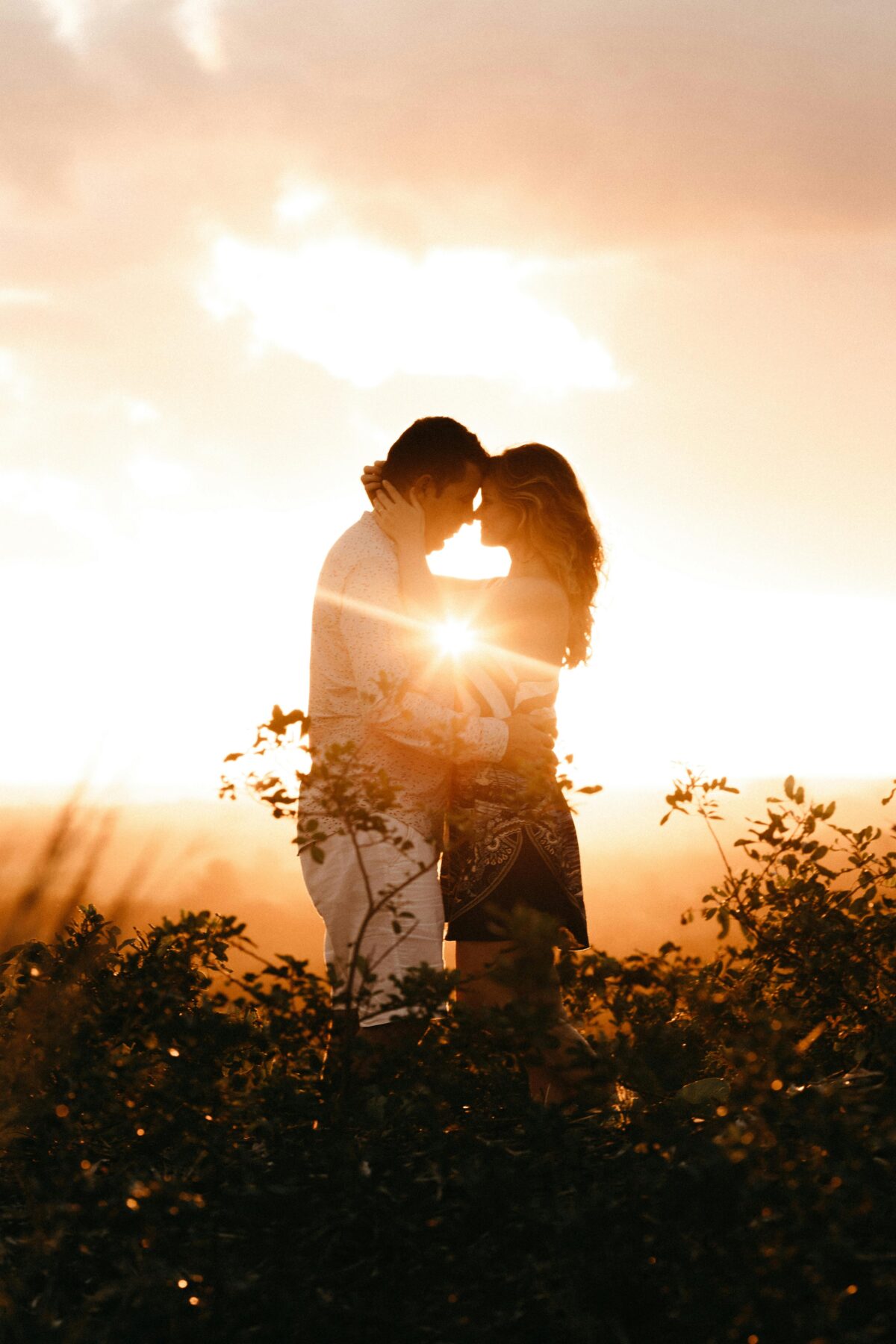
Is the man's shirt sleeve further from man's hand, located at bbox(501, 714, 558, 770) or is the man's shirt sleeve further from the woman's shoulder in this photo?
the woman's shoulder

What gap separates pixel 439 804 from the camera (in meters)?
3.90

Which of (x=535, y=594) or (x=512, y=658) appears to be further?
(x=535, y=594)

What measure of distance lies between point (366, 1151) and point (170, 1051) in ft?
1.86

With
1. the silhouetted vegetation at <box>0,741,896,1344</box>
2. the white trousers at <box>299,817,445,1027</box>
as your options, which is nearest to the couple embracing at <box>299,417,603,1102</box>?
the white trousers at <box>299,817,445,1027</box>

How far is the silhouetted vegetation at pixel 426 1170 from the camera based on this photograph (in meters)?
2.33

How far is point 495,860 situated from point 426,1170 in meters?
1.31

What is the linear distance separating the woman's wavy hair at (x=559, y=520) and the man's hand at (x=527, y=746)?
2.14 feet

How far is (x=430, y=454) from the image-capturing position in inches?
166

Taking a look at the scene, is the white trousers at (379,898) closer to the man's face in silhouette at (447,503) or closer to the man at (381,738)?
the man at (381,738)

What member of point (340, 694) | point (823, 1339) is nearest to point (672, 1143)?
point (823, 1339)

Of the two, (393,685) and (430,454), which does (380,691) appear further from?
(430,454)

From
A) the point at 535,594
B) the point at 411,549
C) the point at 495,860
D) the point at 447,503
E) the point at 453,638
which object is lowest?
the point at 495,860

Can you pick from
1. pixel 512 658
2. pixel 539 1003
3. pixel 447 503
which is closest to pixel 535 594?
pixel 512 658

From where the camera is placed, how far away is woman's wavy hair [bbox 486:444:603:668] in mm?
4422
